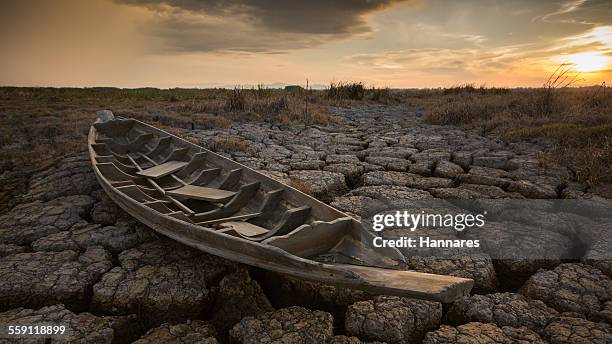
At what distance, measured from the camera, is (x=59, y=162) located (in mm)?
5074

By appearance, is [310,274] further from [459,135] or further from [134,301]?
[459,135]

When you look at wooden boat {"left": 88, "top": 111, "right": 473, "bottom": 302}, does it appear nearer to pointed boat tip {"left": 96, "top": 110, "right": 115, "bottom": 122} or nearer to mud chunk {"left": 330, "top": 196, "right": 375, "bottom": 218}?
mud chunk {"left": 330, "top": 196, "right": 375, "bottom": 218}

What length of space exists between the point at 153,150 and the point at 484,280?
15.2 ft

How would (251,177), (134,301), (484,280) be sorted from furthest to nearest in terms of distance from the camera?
(251,177) → (484,280) → (134,301)

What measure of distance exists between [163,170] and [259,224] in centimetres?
207

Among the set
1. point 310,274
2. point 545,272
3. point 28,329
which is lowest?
point 28,329

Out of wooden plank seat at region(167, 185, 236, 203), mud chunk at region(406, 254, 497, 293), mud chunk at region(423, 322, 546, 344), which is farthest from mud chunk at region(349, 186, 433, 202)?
mud chunk at region(423, 322, 546, 344)

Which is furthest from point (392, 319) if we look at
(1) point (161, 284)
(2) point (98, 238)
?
(2) point (98, 238)

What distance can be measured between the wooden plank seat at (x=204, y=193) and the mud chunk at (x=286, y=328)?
1.47m

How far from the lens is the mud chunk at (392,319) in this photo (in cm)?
200

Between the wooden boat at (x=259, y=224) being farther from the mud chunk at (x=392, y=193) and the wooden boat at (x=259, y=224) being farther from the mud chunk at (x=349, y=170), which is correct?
the mud chunk at (x=349, y=170)

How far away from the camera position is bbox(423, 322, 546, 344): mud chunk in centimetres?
189

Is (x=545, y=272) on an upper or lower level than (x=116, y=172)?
lower

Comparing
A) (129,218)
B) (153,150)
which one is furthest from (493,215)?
(153,150)
